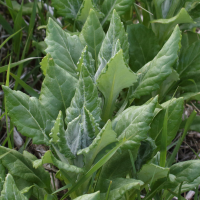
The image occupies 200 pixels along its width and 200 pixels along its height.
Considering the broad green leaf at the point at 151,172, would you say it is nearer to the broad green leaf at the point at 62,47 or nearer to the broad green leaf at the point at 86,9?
the broad green leaf at the point at 62,47

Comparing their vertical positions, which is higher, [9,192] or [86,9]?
[86,9]

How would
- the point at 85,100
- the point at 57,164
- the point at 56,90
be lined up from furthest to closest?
1. the point at 56,90
2. the point at 85,100
3. the point at 57,164

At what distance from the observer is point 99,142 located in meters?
1.23

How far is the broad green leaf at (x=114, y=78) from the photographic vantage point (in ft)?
4.35

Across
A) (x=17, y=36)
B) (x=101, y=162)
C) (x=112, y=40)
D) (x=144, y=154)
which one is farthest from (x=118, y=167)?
(x=17, y=36)

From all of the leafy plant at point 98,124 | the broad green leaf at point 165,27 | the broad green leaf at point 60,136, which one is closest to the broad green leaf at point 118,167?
the leafy plant at point 98,124

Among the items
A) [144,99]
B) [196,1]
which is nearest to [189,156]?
[144,99]

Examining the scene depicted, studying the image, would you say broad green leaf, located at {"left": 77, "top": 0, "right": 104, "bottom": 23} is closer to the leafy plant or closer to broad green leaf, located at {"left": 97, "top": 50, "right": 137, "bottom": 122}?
the leafy plant

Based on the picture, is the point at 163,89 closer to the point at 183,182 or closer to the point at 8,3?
the point at 183,182

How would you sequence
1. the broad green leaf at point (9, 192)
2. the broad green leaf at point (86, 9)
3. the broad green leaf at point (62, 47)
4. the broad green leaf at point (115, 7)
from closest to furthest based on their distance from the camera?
1. the broad green leaf at point (9, 192)
2. the broad green leaf at point (62, 47)
3. the broad green leaf at point (86, 9)
4. the broad green leaf at point (115, 7)

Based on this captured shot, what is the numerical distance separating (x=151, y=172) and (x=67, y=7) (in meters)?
1.26

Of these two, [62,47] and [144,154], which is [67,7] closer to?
[62,47]

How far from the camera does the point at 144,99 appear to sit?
2.04 m

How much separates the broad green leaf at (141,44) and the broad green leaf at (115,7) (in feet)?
0.41
